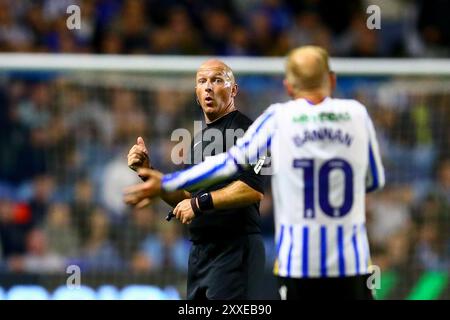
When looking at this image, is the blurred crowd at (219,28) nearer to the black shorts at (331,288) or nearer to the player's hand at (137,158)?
the player's hand at (137,158)

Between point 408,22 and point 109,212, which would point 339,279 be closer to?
point 109,212

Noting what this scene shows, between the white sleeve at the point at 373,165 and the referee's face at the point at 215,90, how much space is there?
1237 mm

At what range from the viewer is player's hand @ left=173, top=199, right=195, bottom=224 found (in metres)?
6.17

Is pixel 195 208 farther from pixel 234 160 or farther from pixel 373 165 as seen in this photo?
pixel 373 165

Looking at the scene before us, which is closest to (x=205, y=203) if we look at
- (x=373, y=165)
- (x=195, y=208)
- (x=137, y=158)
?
(x=195, y=208)

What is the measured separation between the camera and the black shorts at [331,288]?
5.53 metres

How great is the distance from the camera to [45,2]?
41.3 ft

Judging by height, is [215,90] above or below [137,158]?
above

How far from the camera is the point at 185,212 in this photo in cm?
619

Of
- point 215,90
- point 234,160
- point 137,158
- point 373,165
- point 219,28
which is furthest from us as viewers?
point 219,28

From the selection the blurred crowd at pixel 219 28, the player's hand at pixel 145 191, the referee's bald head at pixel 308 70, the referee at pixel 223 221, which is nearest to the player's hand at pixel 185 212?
the referee at pixel 223 221

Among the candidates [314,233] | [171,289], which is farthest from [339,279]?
[171,289]

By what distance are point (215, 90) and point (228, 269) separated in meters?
1.05

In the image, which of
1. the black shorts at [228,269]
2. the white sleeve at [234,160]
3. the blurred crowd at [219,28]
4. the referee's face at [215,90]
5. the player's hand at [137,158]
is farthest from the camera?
the blurred crowd at [219,28]
